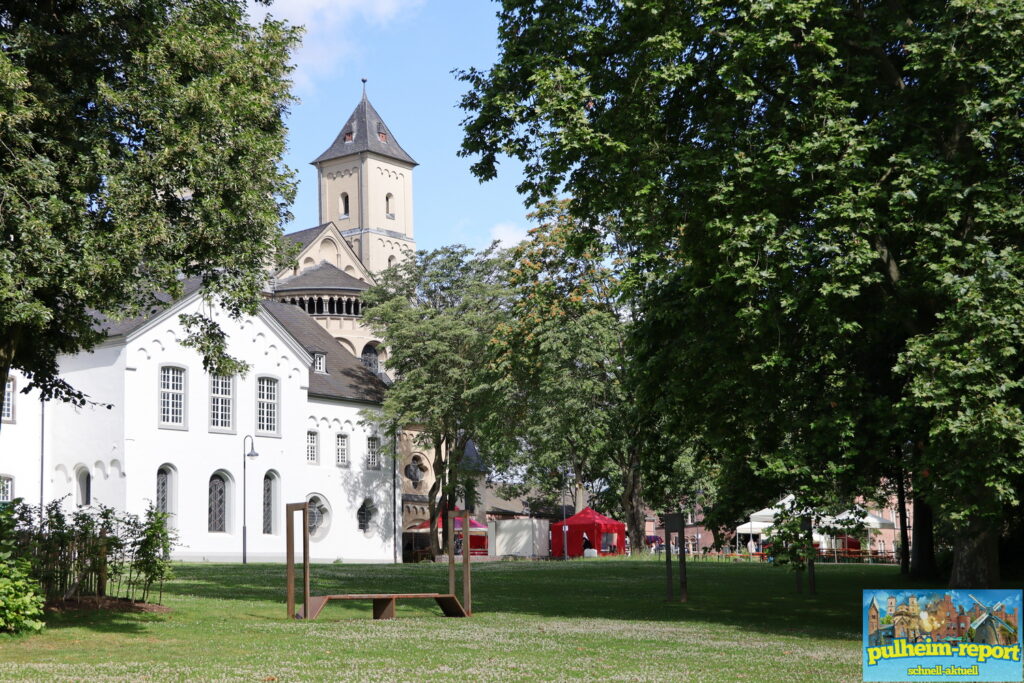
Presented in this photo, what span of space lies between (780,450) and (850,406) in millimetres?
1375

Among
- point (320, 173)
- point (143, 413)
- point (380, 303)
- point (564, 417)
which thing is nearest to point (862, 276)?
point (564, 417)

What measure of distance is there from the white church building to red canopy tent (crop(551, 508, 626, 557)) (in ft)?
31.5

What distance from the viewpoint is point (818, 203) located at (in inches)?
664

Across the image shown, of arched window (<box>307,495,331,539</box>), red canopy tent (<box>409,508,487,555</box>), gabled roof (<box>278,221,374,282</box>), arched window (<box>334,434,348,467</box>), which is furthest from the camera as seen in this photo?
gabled roof (<box>278,221,374,282</box>)

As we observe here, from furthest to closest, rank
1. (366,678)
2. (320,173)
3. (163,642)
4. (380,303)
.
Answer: (320,173) < (380,303) < (163,642) < (366,678)

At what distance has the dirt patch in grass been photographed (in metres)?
18.3

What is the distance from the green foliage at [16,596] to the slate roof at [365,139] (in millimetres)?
87358

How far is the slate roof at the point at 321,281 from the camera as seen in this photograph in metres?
73.2

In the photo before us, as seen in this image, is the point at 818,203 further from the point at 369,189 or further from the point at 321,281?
the point at 369,189

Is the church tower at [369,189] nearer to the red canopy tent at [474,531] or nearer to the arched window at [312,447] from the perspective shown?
the red canopy tent at [474,531]

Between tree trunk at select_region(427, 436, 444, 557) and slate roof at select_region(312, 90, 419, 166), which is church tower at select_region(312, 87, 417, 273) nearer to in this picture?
slate roof at select_region(312, 90, 419, 166)

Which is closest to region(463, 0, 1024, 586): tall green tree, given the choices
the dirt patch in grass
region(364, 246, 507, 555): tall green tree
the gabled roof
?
the dirt patch in grass

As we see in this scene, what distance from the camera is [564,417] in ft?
153

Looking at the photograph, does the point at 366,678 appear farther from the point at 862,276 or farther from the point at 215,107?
the point at 862,276
